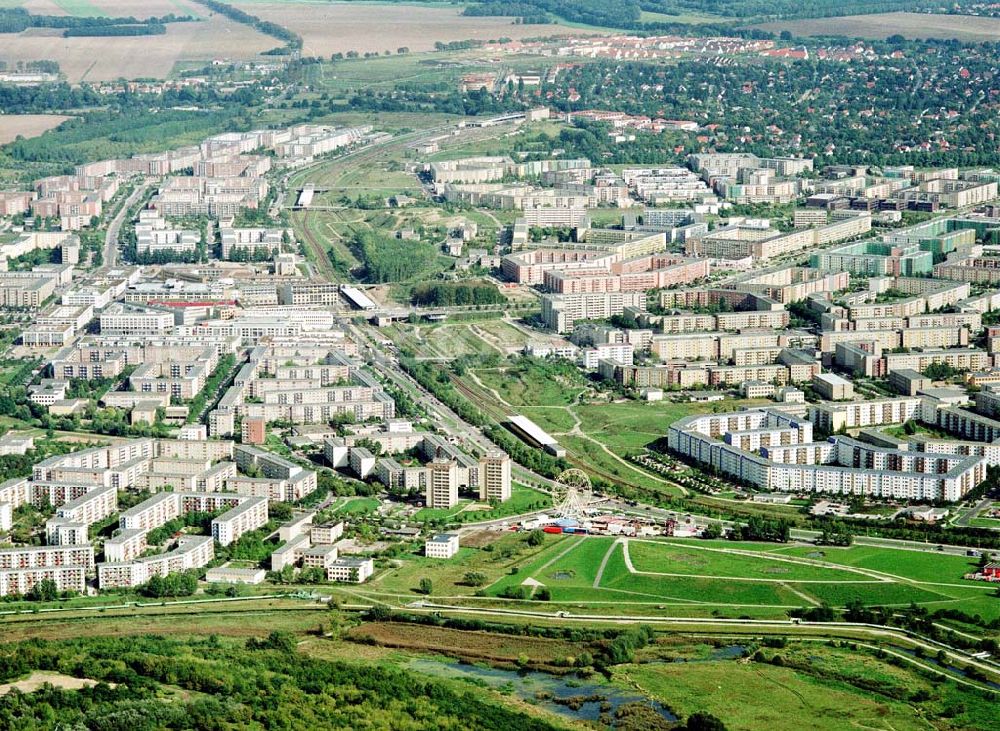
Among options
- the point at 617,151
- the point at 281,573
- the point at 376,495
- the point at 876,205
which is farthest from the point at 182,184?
the point at 281,573

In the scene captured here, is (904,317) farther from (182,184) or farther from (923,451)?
(182,184)

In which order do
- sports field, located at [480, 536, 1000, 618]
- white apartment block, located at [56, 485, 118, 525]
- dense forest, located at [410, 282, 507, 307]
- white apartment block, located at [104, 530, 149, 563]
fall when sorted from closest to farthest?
sports field, located at [480, 536, 1000, 618] → white apartment block, located at [104, 530, 149, 563] → white apartment block, located at [56, 485, 118, 525] → dense forest, located at [410, 282, 507, 307]

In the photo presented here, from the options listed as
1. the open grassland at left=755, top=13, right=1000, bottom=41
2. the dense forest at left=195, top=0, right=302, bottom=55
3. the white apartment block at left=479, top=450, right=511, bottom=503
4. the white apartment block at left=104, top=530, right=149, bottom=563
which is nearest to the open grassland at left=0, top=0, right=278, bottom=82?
the dense forest at left=195, top=0, right=302, bottom=55

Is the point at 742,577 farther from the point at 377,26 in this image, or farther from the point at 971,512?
the point at 377,26

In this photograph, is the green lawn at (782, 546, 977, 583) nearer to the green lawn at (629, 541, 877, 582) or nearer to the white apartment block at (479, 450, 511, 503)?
the green lawn at (629, 541, 877, 582)

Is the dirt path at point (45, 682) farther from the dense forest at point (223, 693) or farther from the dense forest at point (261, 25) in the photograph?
the dense forest at point (261, 25)

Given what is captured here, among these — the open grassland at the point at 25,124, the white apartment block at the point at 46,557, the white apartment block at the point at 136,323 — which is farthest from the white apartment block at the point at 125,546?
the open grassland at the point at 25,124

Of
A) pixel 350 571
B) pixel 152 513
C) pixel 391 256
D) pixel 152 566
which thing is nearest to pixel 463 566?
pixel 350 571
